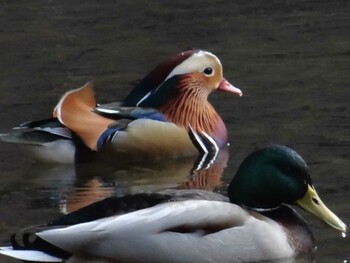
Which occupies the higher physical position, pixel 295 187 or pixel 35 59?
pixel 295 187

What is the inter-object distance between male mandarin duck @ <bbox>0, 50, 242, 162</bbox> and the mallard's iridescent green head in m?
2.77

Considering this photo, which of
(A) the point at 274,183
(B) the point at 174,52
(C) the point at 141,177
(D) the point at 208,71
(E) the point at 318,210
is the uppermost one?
(A) the point at 274,183

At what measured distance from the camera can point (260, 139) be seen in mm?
10875

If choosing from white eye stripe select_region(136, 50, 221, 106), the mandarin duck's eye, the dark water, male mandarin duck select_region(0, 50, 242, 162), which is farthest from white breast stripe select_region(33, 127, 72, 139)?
the mandarin duck's eye

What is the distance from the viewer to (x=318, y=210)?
313 inches

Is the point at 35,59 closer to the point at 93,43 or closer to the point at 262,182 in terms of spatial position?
the point at 93,43

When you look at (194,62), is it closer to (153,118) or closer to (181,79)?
(181,79)

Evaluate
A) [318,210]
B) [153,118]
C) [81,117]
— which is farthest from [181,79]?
[318,210]

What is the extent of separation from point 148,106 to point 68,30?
4672 millimetres

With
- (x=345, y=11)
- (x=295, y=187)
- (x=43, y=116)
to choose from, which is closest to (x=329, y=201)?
(x=295, y=187)

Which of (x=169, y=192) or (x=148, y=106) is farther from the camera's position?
(x=148, y=106)

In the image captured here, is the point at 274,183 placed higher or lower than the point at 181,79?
higher

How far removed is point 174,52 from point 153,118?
3463 mm

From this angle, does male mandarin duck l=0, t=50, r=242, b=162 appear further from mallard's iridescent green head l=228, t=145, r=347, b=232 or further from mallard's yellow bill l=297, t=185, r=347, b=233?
mallard's yellow bill l=297, t=185, r=347, b=233
